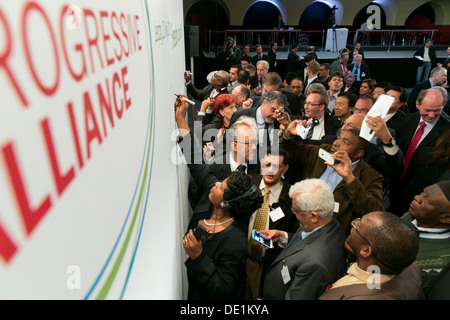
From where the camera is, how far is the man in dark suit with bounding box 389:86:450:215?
2709 mm

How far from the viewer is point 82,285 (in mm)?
428

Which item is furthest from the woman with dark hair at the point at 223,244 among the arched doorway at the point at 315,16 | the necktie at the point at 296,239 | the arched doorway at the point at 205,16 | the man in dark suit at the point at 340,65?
the arched doorway at the point at 315,16

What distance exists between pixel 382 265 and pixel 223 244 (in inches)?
30.2

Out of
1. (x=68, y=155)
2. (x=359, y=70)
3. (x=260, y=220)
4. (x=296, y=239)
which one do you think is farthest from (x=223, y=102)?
(x=359, y=70)

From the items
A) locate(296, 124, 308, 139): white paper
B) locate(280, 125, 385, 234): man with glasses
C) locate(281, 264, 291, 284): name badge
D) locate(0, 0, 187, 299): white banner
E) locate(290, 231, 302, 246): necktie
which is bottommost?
locate(281, 264, 291, 284): name badge

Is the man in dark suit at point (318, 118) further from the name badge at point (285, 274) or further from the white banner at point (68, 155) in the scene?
the white banner at point (68, 155)

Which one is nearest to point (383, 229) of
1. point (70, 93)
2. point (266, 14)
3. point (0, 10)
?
point (70, 93)

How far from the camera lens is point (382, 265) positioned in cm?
129

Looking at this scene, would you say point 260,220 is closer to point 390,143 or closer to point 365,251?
point 365,251

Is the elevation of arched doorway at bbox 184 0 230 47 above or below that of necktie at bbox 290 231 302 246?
above

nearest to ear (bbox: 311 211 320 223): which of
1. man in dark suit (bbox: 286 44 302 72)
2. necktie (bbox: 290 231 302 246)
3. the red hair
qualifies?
necktie (bbox: 290 231 302 246)

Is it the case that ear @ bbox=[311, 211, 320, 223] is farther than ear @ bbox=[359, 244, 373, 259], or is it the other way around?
ear @ bbox=[311, 211, 320, 223]

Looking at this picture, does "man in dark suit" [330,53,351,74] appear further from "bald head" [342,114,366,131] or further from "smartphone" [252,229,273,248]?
"smartphone" [252,229,273,248]

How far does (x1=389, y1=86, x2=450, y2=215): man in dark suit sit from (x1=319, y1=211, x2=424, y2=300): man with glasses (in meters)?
1.58
